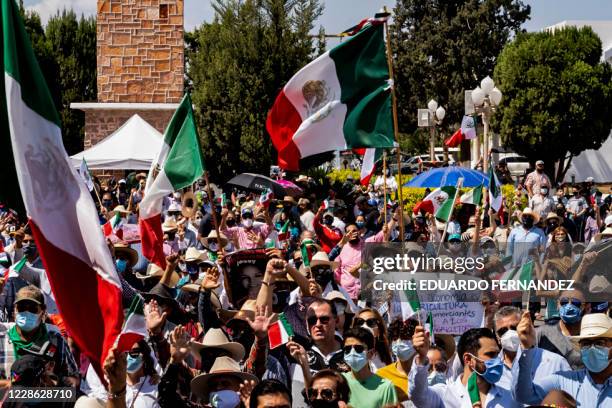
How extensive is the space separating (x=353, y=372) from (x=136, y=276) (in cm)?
437

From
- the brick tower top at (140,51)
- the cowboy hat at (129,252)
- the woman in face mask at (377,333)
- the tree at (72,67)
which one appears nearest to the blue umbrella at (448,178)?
the cowboy hat at (129,252)

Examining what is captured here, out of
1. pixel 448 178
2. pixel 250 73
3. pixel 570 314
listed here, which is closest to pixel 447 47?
pixel 250 73

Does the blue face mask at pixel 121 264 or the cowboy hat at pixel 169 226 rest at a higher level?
the blue face mask at pixel 121 264

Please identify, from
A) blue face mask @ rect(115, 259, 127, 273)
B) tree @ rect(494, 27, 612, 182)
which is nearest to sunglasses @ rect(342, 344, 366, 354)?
blue face mask @ rect(115, 259, 127, 273)

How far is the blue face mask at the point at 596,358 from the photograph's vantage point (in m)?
6.40

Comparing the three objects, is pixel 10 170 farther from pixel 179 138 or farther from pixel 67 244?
pixel 179 138

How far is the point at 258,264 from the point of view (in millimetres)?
9094

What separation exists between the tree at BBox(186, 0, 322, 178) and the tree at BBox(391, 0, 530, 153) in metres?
25.7

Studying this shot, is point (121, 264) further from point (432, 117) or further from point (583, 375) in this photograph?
point (432, 117)

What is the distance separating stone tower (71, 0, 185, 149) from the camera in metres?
36.2

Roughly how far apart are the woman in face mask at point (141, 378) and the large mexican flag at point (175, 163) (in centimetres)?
289

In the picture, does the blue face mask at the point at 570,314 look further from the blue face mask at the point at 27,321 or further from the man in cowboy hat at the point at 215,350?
the blue face mask at the point at 27,321

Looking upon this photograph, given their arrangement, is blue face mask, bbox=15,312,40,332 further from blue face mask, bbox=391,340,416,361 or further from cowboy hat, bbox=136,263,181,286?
cowboy hat, bbox=136,263,181,286

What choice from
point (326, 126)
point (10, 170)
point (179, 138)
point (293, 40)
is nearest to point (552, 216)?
point (326, 126)
